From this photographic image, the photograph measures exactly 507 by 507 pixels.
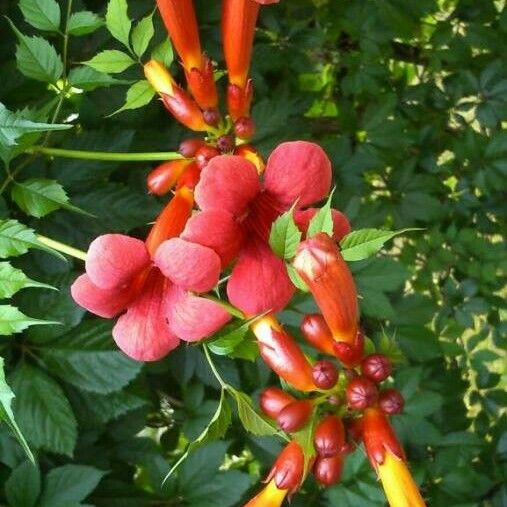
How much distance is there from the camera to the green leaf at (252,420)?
1093 millimetres

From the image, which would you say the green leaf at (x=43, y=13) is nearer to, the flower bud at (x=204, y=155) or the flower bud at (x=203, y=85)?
the flower bud at (x=203, y=85)

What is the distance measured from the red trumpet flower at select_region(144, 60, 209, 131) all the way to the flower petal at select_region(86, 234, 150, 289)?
0.25 m

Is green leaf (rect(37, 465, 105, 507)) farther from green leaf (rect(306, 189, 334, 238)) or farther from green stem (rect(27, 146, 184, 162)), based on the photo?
green leaf (rect(306, 189, 334, 238))

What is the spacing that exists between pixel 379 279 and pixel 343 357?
0.88m

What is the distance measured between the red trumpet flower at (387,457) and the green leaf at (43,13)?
31.7 inches

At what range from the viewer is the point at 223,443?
6.13 ft

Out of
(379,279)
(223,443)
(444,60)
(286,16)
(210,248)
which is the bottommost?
(223,443)

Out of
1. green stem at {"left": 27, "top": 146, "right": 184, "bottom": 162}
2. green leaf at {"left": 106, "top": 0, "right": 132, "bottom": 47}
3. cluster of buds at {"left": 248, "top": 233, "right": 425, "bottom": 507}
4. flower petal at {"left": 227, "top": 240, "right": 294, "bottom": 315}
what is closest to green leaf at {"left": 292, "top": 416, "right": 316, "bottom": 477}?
cluster of buds at {"left": 248, "top": 233, "right": 425, "bottom": 507}

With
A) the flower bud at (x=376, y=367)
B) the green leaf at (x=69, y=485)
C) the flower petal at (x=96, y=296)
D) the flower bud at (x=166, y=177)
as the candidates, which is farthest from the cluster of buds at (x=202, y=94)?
the green leaf at (x=69, y=485)

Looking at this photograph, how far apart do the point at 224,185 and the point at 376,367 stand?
0.34 meters

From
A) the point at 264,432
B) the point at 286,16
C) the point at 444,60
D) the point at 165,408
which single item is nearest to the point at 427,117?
the point at 444,60

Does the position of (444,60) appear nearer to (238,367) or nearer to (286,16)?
(286,16)

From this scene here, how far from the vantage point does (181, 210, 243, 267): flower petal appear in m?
0.94

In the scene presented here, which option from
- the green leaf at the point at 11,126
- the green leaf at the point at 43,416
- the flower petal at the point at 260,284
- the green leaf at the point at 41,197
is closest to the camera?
the flower petal at the point at 260,284
